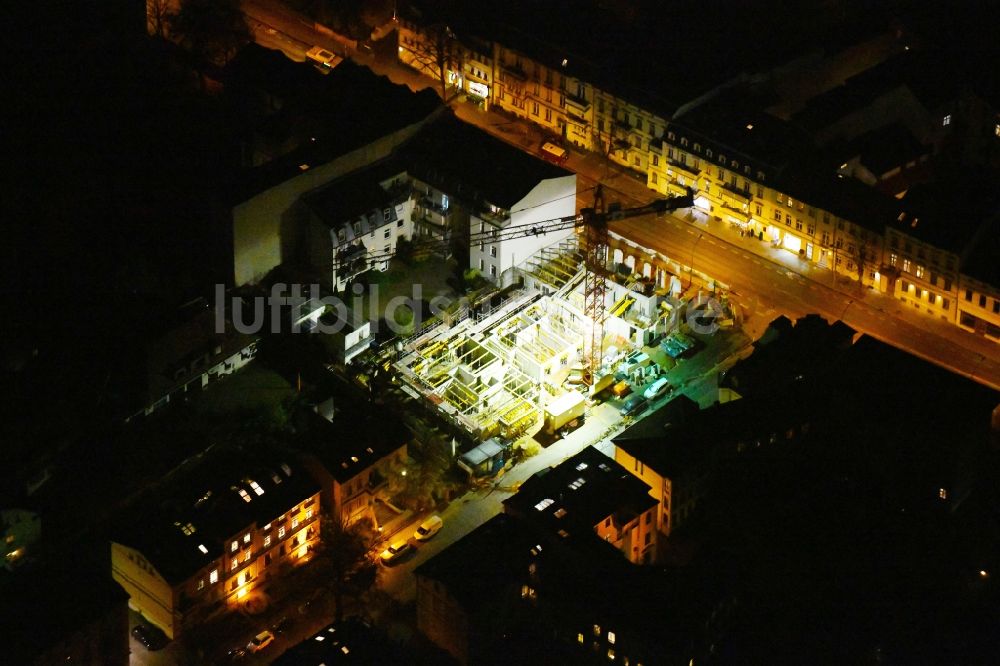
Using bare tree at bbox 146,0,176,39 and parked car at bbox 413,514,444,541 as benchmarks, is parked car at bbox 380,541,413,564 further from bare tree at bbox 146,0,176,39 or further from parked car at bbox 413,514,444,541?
bare tree at bbox 146,0,176,39

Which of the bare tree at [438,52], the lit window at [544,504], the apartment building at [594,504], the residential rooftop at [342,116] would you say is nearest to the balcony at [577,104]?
the bare tree at [438,52]

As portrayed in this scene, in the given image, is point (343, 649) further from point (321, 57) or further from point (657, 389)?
point (321, 57)

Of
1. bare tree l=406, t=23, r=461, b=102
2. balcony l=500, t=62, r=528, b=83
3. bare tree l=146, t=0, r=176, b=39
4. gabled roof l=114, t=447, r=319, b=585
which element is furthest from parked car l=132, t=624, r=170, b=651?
bare tree l=146, t=0, r=176, b=39

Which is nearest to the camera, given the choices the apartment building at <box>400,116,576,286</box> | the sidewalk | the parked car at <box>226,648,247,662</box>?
the parked car at <box>226,648,247,662</box>

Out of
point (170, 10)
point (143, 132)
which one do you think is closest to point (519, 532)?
point (143, 132)

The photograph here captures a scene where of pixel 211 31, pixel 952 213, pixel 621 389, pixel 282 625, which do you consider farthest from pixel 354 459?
pixel 211 31

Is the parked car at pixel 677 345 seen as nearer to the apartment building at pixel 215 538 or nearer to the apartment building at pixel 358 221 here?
the apartment building at pixel 358 221
